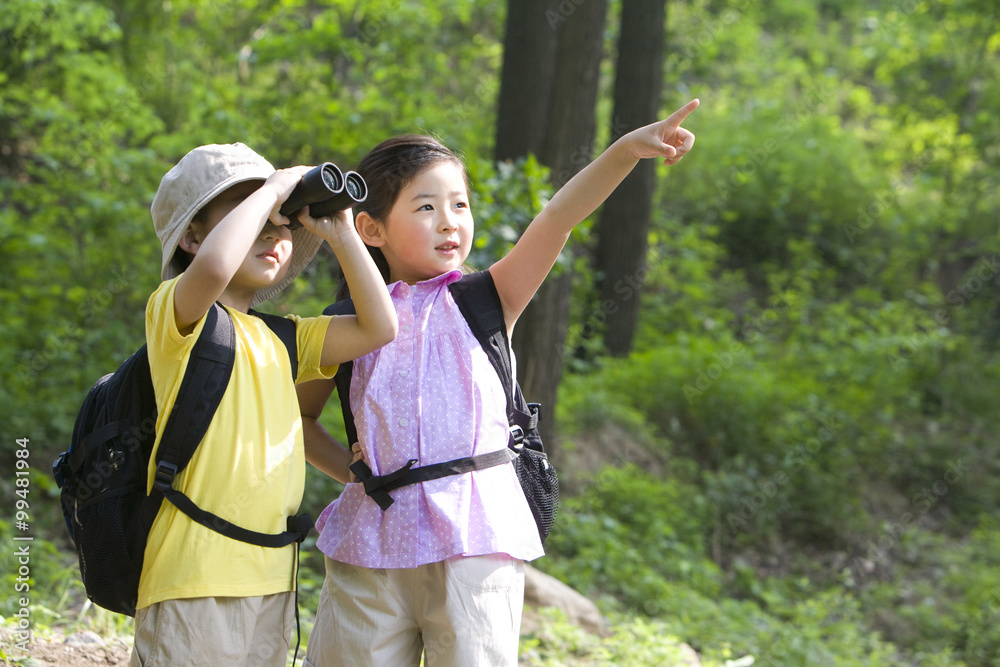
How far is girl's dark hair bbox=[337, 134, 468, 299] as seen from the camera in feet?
6.56

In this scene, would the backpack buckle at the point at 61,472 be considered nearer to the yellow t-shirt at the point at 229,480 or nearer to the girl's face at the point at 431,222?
the yellow t-shirt at the point at 229,480

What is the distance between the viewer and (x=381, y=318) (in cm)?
184

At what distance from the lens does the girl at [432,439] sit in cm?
178

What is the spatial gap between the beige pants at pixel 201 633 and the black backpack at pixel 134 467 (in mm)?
92

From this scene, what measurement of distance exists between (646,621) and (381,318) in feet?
11.6

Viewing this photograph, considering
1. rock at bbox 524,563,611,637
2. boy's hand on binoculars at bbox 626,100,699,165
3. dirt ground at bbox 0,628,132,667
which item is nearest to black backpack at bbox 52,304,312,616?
boy's hand on binoculars at bbox 626,100,699,165

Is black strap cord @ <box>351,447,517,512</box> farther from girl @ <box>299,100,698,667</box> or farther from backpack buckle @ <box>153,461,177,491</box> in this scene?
backpack buckle @ <box>153,461,177,491</box>

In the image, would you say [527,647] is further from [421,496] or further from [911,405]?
[911,405]

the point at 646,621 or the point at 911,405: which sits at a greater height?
the point at 911,405

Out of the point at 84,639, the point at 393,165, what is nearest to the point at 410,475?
the point at 393,165

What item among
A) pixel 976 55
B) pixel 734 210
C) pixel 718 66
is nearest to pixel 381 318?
pixel 734 210

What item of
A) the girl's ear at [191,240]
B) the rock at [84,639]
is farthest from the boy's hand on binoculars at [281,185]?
the rock at [84,639]

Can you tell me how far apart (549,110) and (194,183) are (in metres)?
4.16

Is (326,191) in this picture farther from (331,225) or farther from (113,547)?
(113,547)
